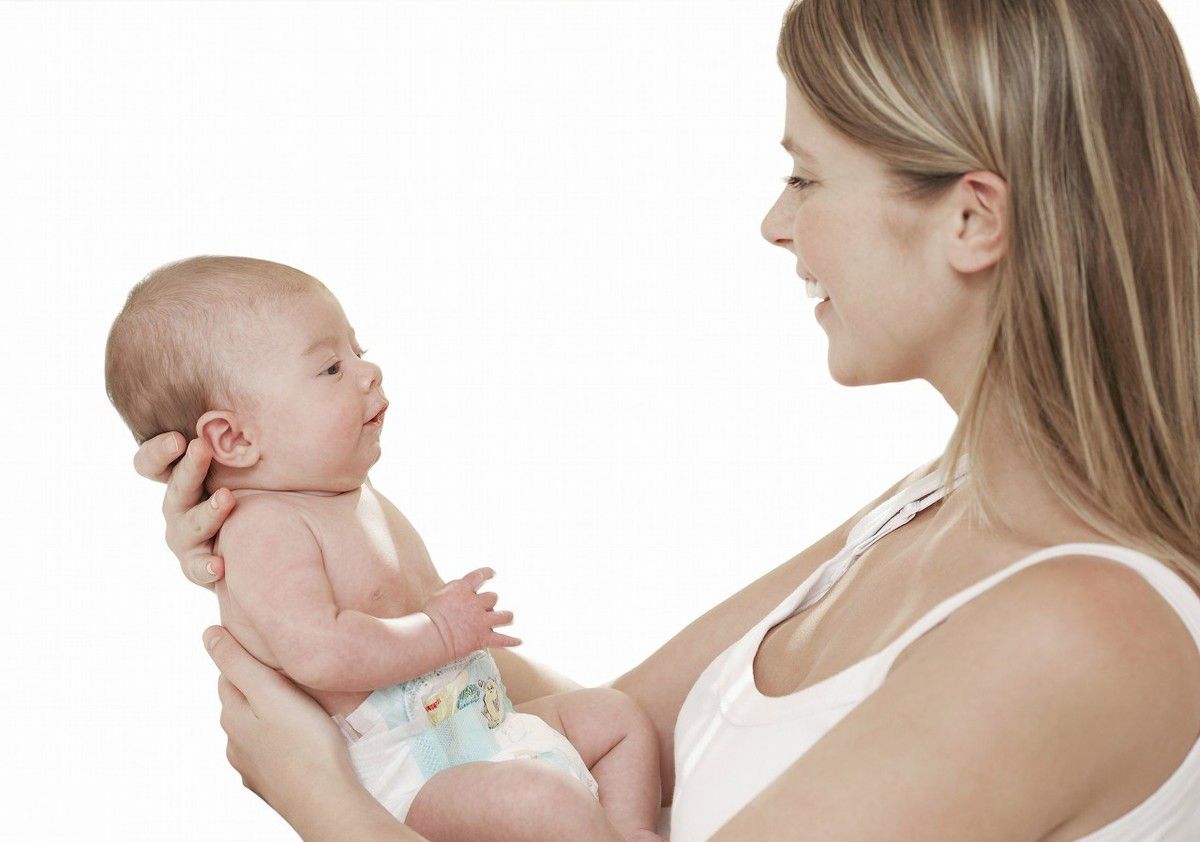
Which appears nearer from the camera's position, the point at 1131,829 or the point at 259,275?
the point at 1131,829

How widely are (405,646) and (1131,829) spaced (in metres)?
0.85

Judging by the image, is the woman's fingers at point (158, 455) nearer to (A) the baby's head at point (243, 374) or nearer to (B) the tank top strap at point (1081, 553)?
(A) the baby's head at point (243, 374)

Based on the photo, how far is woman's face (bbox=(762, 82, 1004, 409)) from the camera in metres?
1.44

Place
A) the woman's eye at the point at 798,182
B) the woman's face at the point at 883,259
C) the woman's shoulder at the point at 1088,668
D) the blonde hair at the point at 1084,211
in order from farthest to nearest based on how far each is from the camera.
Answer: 1. the woman's eye at the point at 798,182
2. the woman's face at the point at 883,259
3. the blonde hair at the point at 1084,211
4. the woman's shoulder at the point at 1088,668

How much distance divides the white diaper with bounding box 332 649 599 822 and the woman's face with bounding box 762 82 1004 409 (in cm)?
63

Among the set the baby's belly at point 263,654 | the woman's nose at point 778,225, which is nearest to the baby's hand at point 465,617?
the baby's belly at point 263,654

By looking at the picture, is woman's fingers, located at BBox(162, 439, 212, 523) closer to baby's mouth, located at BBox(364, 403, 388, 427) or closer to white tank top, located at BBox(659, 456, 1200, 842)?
baby's mouth, located at BBox(364, 403, 388, 427)

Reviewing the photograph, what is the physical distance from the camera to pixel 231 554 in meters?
1.71

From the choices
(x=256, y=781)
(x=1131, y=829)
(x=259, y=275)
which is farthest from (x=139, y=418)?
(x=1131, y=829)

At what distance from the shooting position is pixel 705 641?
1.98 meters

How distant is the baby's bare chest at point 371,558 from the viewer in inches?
69.1

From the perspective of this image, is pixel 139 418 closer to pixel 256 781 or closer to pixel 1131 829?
pixel 256 781

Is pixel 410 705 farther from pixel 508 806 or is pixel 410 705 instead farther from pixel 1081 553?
pixel 1081 553

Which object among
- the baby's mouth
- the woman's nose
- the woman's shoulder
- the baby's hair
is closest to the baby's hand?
the baby's mouth
